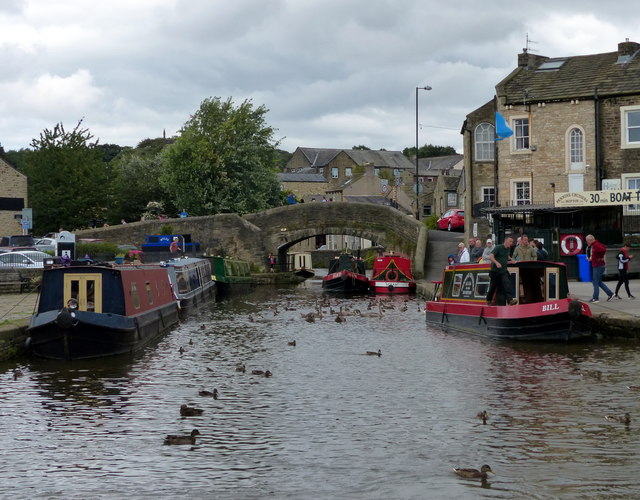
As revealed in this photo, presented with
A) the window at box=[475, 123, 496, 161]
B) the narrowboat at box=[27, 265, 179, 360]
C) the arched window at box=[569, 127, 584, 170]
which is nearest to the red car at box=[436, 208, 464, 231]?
the window at box=[475, 123, 496, 161]

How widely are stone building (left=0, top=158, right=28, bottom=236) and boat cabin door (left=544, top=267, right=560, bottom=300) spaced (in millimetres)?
38624

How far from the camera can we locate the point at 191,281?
26.8 meters

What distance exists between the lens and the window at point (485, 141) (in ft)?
118

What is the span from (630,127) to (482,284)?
1543 centimetres

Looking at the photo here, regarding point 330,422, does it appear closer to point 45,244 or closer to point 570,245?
point 570,245

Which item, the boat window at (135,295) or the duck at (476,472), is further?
the boat window at (135,295)

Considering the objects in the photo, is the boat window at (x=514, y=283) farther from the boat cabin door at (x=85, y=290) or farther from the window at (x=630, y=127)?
the window at (x=630, y=127)

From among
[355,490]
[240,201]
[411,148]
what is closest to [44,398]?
[355,490]

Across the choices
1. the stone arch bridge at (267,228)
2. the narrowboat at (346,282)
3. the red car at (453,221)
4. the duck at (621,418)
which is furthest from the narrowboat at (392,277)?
the duck at (621,418)

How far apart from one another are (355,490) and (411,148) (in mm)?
127246

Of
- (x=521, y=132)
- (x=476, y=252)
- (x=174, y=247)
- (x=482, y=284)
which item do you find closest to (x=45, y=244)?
(x=174, y=247)

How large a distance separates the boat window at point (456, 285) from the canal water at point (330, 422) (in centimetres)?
202

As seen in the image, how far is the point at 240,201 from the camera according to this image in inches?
2106

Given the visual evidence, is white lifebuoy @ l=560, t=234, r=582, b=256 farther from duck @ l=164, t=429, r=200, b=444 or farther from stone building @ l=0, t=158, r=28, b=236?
stone building @ l=0, t=158, r=28, b=236
